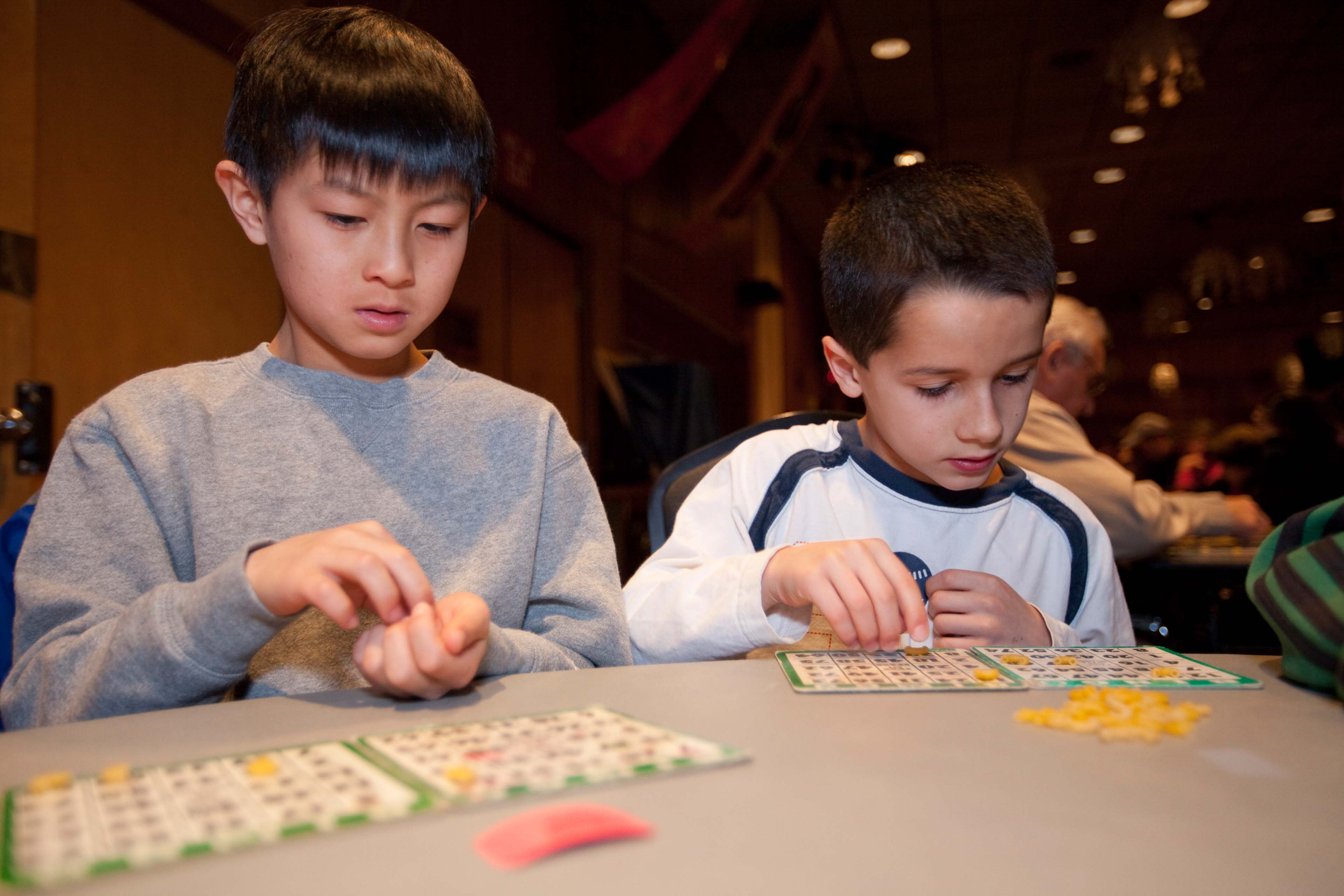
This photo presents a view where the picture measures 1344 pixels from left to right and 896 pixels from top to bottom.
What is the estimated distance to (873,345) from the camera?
1105 millimetres

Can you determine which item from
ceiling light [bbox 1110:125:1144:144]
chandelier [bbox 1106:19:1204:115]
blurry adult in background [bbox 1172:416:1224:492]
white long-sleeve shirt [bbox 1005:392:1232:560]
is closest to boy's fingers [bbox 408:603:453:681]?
white long-sleeve shirt [bbox 1005:392:1232:560]

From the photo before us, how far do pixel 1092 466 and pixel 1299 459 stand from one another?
1.21m

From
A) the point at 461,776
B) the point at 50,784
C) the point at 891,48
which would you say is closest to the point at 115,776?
the point at 50,784

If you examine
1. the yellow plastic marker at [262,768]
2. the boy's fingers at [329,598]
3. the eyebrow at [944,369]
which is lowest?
the yellow plastic marker at [262,768]

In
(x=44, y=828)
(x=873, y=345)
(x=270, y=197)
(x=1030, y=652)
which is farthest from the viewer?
(x=873, y=345)

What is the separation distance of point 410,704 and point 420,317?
426 mm

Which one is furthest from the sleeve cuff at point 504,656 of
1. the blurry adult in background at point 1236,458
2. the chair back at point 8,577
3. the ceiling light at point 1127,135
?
the ceiling light at point 1127,135

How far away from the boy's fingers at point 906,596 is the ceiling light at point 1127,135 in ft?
20.2

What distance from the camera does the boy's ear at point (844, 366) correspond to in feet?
3.87

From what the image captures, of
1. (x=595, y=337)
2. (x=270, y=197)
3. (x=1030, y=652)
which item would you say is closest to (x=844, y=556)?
(x=1030, y=652)

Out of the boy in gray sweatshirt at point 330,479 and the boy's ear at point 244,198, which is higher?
the boy's ear at point 244,198

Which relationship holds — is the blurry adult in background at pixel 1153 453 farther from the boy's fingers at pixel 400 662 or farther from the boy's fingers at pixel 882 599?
the boy's fingers at pixel 400 662

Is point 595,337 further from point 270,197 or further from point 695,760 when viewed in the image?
point 695,760

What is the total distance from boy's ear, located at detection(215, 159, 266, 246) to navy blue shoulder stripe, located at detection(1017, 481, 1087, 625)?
3.17 ft
